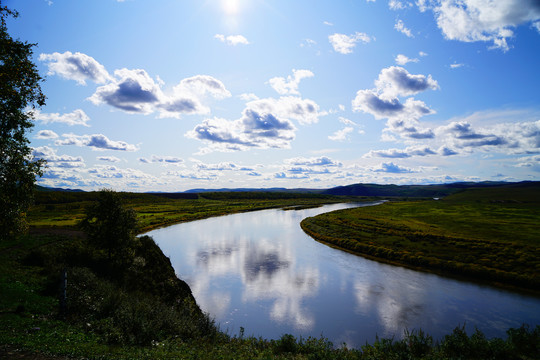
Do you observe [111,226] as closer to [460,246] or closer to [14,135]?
[14,135]

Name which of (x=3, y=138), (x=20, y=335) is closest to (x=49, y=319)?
(x=20, y=335)

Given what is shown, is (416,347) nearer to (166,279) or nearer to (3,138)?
(166,279)

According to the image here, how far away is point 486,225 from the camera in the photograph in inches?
3029

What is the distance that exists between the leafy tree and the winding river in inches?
419

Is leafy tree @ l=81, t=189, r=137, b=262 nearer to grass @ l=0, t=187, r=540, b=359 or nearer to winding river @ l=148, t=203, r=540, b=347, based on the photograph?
grass @ l=0, t=187, r=540, b=359

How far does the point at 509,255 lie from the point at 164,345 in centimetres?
5544

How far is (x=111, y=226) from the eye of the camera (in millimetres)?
29859

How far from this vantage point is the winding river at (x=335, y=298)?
1055 inches

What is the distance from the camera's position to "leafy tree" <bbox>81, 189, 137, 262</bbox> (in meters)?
29.4

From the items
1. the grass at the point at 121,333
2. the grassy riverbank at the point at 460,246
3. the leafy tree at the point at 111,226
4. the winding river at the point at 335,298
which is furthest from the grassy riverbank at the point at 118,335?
the grassy riverbank at the point at 460,246

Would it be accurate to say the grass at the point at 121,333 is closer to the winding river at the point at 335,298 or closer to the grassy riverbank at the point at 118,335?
the grassy riverbank at the point at 118,335

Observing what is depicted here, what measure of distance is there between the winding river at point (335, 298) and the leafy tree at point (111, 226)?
10630mm

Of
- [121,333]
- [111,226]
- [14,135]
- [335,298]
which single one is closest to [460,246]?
[335,298]

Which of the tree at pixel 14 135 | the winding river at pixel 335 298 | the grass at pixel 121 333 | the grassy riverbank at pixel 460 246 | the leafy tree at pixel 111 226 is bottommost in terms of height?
the winding river at pixel 335 298
